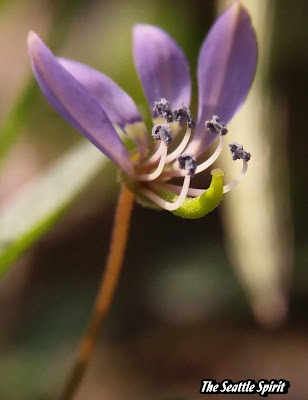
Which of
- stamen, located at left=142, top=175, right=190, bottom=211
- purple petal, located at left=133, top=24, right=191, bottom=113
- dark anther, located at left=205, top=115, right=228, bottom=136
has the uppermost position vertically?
purple petal, located at left=133, top=24, right=191, bottom=113

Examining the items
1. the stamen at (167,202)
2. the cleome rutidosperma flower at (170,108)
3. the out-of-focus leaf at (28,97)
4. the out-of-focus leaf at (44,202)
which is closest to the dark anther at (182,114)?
the cleome rutidosperma flower at (170,108)

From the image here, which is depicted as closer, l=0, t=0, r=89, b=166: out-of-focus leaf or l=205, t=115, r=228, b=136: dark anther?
l=205, t=115, r=228, b=136: dark anther

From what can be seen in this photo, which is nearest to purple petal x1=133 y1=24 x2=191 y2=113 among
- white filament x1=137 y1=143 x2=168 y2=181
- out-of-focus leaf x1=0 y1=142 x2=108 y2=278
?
white filament x1=137 y1=143 x2=168 y2=181

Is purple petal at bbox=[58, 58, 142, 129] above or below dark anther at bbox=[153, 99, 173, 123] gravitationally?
above

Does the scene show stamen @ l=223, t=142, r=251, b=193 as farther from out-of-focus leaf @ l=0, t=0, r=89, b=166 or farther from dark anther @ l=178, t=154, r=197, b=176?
out-of-focus leaf @ l=0, t=0, r=89, b=166

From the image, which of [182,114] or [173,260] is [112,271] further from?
[173,260]

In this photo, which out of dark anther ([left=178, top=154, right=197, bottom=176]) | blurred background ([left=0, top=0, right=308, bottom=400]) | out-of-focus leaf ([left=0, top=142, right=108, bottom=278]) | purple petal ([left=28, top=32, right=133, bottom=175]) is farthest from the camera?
blurred background ([left=0, top=0, right=308, bottom=400])

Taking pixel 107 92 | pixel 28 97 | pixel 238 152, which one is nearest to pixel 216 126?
pixel 238 152

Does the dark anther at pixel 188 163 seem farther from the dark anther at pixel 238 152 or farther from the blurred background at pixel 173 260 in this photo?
the blurred background at pixel 173 260
